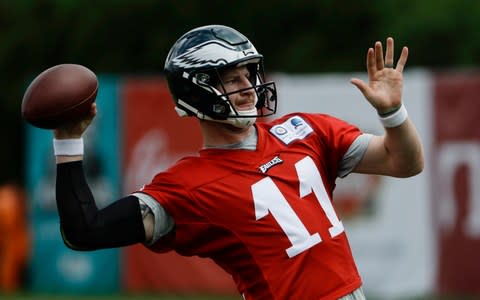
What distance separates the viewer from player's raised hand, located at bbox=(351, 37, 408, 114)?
15.2 feet

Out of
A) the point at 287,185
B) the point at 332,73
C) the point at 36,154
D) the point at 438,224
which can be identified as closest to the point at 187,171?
the point at 287,185

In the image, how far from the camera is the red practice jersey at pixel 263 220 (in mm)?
4707

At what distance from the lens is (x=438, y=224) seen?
1083 centimetres

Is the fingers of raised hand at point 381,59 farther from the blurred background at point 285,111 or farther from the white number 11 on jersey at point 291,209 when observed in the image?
the blurred background at point 285,111

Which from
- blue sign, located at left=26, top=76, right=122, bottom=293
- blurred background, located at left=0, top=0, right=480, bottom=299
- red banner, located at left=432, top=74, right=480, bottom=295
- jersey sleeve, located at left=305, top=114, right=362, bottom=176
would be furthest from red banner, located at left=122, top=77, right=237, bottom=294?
jersey sleeve, located at left=305, top=114, right=362, bottom=176

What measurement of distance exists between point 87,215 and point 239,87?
2.56ft

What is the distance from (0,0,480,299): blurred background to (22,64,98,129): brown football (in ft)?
21.1

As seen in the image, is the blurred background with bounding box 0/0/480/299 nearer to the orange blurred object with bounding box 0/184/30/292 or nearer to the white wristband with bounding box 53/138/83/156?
the orange blurred object with bounding box 0/184/30/292

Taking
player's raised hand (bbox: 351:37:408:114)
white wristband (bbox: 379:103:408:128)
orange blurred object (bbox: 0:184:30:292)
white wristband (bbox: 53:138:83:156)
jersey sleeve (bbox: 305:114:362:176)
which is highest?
player's raised hand (bbox: 351:37:408:114)

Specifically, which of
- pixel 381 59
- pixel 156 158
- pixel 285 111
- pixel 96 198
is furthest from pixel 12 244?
pixel 381 59

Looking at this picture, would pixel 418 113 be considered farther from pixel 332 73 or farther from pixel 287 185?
pixel 287 185

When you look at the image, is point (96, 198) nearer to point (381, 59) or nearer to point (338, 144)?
point (338, 144)

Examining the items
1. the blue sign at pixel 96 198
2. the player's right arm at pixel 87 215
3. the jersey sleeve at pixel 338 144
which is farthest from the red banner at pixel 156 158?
the player's right arm at pixel 87 215

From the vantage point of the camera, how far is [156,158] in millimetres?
12070
